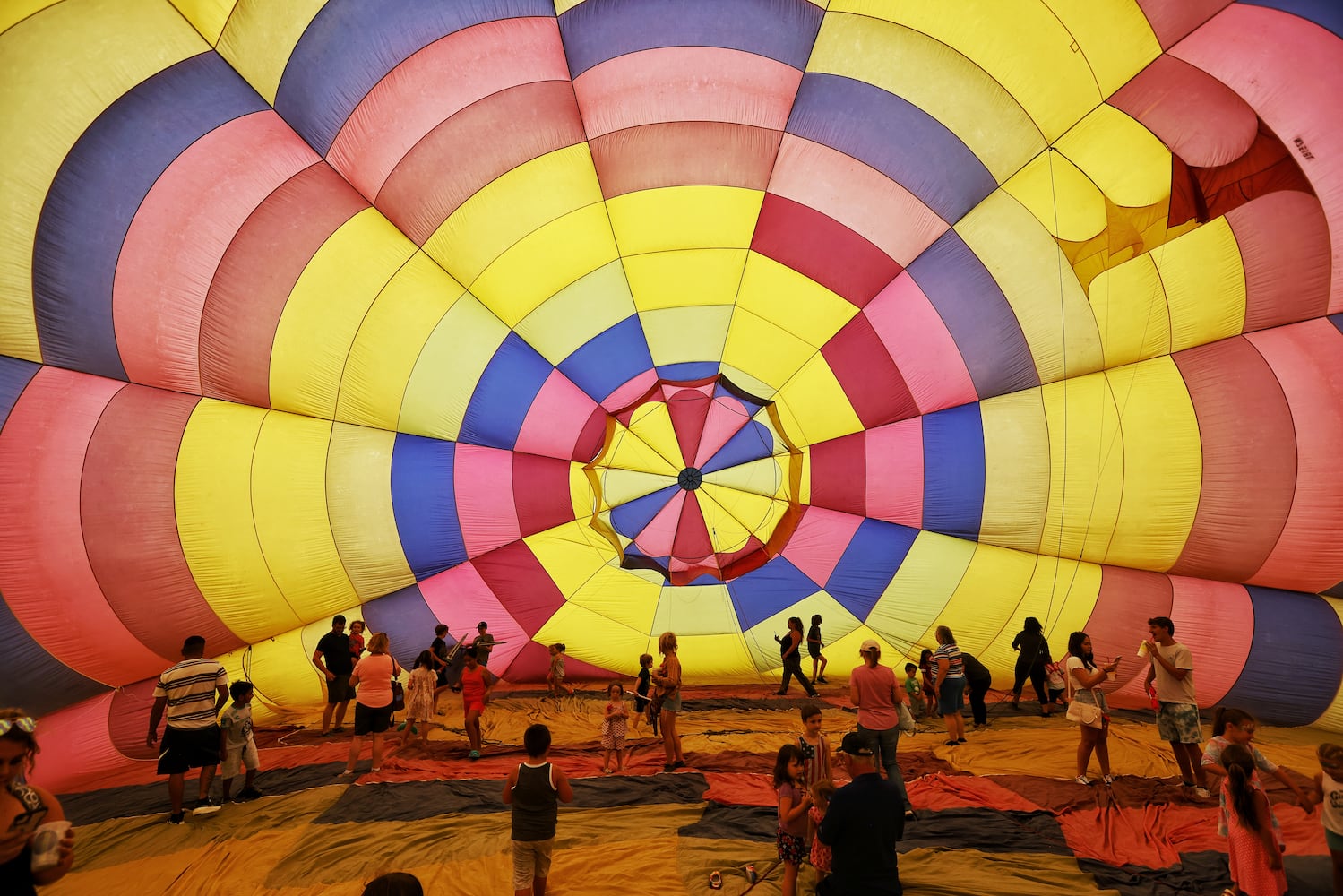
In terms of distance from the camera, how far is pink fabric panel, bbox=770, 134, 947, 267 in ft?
26.7

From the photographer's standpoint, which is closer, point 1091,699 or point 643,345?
point 1091,699

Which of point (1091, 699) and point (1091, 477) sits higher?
point (1091, 477)

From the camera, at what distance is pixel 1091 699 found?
20.2 feet

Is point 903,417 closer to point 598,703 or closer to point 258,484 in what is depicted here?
point 598,703

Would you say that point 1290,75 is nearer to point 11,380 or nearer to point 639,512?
point 639,512

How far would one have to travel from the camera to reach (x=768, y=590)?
32.2 feet

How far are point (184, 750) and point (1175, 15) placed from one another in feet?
30.4

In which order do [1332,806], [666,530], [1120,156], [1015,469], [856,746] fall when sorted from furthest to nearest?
[666,530] → [1015,469] → [1120,156] → [1332,806] → [856,746]

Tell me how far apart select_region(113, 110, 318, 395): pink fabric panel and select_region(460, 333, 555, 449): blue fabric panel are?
2676 mm

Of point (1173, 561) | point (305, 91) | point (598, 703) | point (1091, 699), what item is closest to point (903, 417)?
point (1173, 561)

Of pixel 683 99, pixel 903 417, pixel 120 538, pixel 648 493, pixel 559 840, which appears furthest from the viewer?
pixel 648 493

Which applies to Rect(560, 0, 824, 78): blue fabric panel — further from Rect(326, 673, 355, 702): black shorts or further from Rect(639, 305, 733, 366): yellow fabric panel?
Rect(326, 673, 355, 702): black shorts

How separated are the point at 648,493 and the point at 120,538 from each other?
17.4 feet

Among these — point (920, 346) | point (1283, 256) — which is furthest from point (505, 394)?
point (1283, 256)
